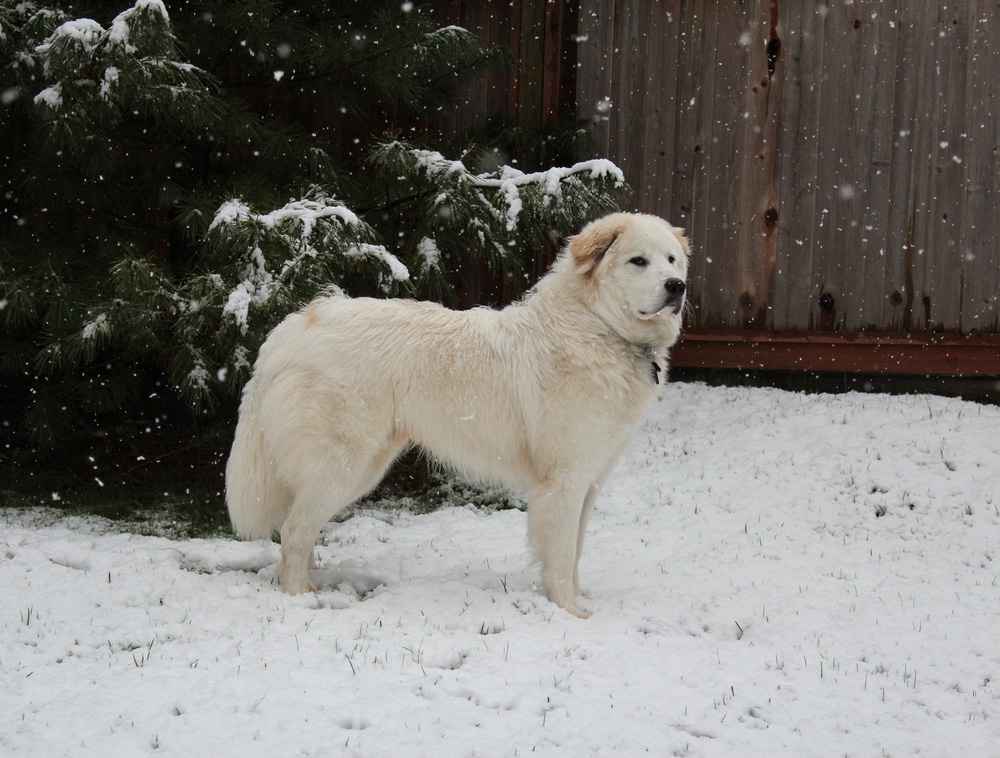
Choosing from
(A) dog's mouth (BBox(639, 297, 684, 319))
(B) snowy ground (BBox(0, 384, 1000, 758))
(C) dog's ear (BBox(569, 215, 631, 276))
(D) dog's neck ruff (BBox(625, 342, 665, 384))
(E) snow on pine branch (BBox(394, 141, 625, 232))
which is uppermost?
(E) snow on pine branch (BBox(394, 141, 625, 232))

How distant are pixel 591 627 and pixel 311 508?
1.37 meters

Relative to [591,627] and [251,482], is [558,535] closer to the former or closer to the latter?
[591,627]

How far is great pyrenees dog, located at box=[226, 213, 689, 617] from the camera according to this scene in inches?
152

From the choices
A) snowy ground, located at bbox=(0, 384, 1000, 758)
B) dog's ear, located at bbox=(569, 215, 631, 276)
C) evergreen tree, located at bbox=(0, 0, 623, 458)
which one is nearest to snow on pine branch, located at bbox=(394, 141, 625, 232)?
evergreen tree, located at bbox=(0, 0, 623, 458)

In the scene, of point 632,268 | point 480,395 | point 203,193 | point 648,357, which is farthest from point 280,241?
point 648,357

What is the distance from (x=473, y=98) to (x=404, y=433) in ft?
12.9

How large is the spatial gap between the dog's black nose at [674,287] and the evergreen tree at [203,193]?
1.40 metres

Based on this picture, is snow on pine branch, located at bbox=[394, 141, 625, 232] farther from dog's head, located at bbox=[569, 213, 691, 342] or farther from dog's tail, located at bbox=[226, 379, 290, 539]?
dog's tail, located at bbox=[226, 379, 290, 539]

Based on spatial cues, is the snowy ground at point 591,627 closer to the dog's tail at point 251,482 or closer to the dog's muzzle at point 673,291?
the dog's tail at point 251,482

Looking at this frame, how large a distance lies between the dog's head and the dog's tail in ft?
5.68

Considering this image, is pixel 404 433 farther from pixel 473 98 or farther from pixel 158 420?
pixel 473 98

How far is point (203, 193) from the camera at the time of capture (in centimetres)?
486

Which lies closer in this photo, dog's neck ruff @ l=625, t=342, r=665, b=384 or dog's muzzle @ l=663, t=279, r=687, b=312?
dog's muzzle @ l=663, t=279, r=687, b=312

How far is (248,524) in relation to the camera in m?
4.07
